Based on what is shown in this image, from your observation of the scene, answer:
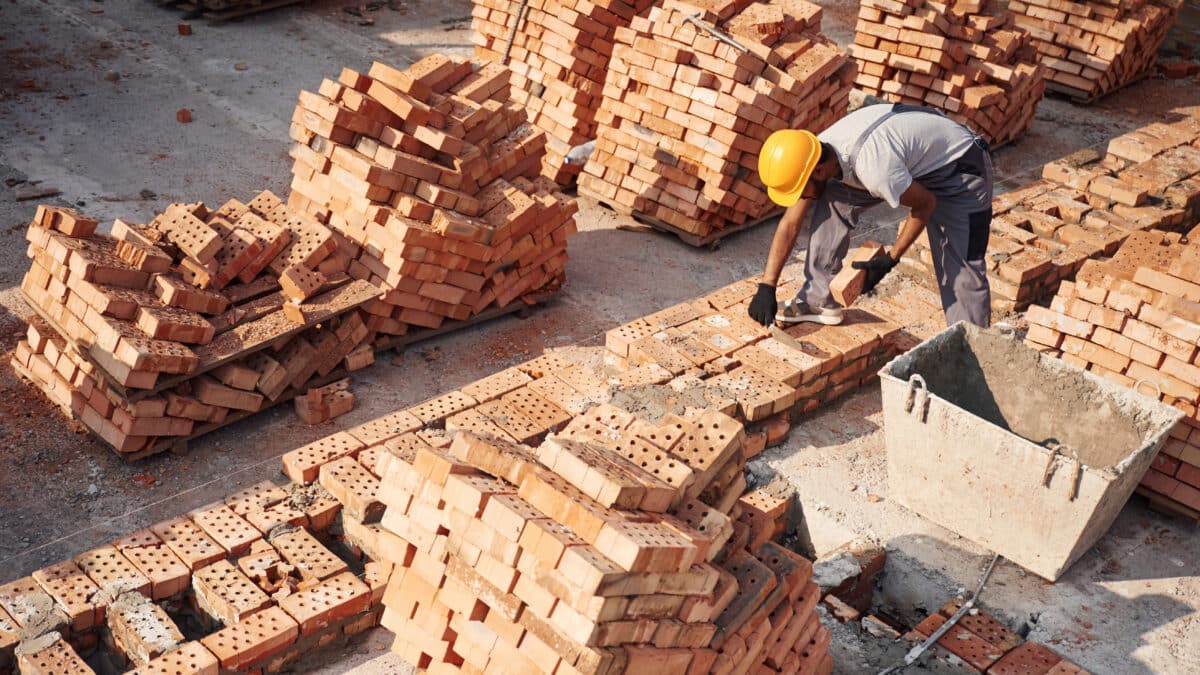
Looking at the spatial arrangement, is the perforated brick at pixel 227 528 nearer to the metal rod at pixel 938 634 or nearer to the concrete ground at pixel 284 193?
the concrete ground at pixel 284 193

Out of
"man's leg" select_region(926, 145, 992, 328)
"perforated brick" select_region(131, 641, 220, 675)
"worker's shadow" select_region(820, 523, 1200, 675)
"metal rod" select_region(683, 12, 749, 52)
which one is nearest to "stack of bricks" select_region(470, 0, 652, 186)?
"metal rod" select_region(683, 12, 749, 52)

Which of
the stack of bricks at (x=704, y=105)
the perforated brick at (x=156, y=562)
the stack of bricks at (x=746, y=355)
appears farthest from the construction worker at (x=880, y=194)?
the perforated brick at (x=156, y=562)

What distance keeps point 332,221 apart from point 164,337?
5.93 feet

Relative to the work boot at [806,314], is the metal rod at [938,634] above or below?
below

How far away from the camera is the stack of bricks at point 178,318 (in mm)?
7570

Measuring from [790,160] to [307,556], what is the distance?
384 centimetres

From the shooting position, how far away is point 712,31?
10.6 meters

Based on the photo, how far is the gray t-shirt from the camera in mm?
7777

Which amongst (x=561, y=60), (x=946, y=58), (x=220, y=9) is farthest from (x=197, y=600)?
(x=220, y=9)

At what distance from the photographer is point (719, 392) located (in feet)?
25.7

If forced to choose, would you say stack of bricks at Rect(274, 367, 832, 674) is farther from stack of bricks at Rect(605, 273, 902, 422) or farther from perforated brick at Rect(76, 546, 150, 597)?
stack of bricks at Rect(605, 273, 902, 422)

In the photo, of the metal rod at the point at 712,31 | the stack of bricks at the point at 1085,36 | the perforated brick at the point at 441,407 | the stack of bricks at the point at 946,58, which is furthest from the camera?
the stack of bricks at the point at 1085,36

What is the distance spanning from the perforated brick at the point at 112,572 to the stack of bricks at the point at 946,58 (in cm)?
934

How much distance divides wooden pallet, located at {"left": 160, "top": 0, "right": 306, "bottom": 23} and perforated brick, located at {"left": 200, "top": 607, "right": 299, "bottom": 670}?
1070 centimetres
